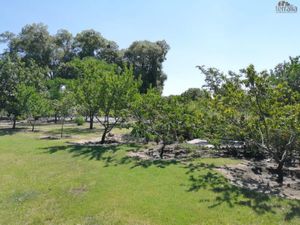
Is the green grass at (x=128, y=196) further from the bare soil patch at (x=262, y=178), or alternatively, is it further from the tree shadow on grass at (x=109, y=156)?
the bare soil patch at (x=262, y=178)

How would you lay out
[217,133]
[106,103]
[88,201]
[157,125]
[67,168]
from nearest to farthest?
1. [88,201]
2. [67,168]
3. [217,133]
4. [157,125]
5. [106,103]

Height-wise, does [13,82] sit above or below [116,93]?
above

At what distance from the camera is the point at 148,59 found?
52.5 m

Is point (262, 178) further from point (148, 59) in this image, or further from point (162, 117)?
point (148, 59)

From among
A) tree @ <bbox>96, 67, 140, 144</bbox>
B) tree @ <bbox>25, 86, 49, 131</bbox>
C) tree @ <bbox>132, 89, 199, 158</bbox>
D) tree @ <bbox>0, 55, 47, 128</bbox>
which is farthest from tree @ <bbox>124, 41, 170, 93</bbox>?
tree @ <bbox>132, 89, 199, 158</bbox>

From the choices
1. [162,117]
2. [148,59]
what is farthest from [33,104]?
[148,59]

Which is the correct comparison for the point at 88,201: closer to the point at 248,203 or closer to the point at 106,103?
the point at 248,203

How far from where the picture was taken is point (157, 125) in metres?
17.3

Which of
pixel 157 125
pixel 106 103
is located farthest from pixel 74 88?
pixel 157 125

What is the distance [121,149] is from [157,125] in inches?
94.5

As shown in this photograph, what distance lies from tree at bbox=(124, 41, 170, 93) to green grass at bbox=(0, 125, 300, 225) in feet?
129

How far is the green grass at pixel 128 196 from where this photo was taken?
7883 millimetres

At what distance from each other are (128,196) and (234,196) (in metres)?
3.16

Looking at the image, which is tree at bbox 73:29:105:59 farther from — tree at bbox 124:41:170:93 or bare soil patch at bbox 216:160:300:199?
bare soil patch at bbox 216:160:300:199
